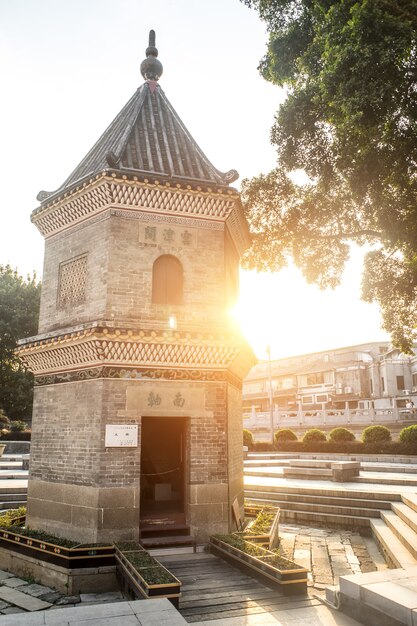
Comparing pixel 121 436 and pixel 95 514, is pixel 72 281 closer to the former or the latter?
pixel 121 436

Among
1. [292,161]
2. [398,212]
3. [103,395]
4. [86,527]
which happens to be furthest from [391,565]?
[292,161]

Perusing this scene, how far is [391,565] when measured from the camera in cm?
949

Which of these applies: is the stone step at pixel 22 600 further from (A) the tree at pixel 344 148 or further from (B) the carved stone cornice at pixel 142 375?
(A) the tree at pixel 344 148

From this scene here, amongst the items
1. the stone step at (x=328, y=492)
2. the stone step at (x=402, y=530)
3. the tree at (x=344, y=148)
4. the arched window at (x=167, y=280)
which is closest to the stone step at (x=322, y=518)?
the stone step at (x=328, y=492)

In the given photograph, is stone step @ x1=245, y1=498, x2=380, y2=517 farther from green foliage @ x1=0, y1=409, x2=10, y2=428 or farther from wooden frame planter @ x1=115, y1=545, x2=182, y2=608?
green foliage @ x1=0, y1=409, x2=10, y2=428

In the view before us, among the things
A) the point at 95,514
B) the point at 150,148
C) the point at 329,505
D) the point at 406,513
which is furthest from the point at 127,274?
the point at 329,505

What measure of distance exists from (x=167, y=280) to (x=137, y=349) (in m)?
1.88

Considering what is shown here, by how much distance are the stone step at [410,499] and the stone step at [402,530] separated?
444 mm

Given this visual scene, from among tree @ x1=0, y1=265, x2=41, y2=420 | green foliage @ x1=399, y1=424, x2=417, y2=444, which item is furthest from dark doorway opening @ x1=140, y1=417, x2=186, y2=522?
tree @ x1=0, y1=265, x2=41, y2=420

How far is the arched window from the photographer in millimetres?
10914

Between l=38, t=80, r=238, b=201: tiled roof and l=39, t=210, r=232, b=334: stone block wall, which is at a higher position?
l=38, t=80, r=238, b=201: tiled roof

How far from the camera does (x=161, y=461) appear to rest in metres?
12.2

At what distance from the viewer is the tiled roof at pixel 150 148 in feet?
37.9

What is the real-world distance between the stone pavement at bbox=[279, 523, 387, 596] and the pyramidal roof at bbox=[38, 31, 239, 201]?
8659mm
